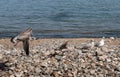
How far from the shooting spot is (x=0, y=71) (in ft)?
41.5

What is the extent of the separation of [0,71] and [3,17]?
862 inches

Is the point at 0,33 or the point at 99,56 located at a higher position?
the point at 99,56

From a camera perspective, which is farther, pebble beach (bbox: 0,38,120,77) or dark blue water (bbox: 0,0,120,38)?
dark blue water (bbox: 0,0,120,38)

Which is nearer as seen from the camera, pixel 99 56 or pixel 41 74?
pixel 41 74

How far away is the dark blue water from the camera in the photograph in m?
27.5

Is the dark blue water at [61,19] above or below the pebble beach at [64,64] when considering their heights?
below

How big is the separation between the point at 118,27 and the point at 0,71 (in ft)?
56.8

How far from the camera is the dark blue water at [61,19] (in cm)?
2748

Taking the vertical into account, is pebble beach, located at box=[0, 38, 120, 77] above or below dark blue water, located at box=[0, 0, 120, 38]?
above

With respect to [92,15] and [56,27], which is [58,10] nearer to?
[92,15]

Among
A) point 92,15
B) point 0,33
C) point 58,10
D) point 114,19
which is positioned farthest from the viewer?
point 58,10

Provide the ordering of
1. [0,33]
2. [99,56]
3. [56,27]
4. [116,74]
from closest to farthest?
1. [116,74]
2. [99,56]
3. [0,33]
4. [56,27]

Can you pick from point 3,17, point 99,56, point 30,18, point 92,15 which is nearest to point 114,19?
point 92,15

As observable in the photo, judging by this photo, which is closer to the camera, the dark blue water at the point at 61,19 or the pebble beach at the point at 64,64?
the pebble beach at the point at 64,64
